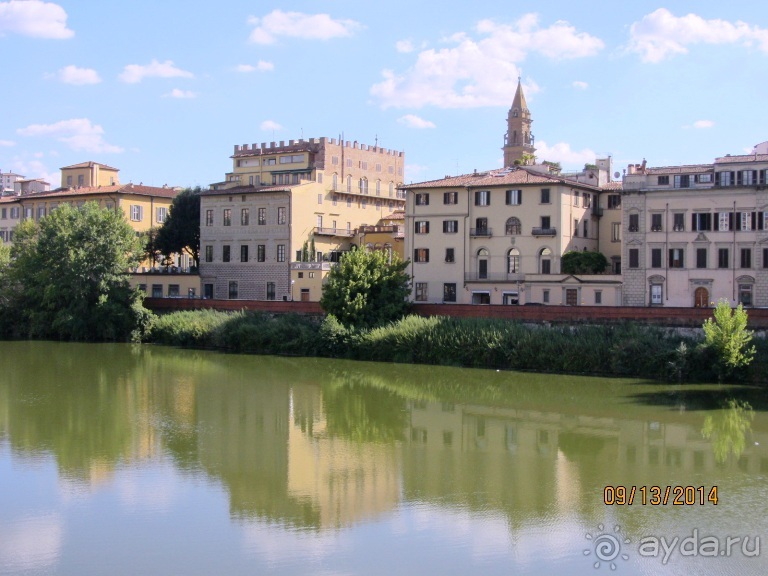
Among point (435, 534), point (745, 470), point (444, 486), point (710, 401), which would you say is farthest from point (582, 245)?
point (435, 534)

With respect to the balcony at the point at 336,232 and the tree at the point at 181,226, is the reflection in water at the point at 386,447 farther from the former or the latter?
the tree at the point at 181,226

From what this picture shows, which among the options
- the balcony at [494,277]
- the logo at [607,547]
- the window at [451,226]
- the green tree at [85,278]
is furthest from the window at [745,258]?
the logo at [607,547]

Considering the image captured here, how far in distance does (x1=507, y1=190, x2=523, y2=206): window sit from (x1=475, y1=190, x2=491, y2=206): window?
114 centimetres

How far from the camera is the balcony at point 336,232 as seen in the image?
197 feet

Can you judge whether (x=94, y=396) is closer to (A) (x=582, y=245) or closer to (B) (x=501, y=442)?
(B) (x=501, y=442)

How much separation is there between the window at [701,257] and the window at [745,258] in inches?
64.5

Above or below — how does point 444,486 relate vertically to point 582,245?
below

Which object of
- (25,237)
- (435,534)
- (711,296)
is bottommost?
(435,534)

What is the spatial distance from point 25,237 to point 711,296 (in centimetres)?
4051

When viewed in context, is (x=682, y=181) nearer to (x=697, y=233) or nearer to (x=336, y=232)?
(x=697, y=233)

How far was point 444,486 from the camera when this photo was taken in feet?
65.6

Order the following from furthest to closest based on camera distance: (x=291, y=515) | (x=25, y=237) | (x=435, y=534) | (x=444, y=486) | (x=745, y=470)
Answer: (x=25, y=237)
(x=745, y=470)
(x=444, y=486)
(x=291, y=515)
(x=435, y=534)

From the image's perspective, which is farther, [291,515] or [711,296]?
[711,296]

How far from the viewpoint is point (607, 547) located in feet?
53.4
